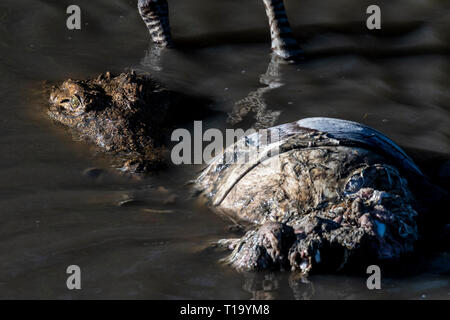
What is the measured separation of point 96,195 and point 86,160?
48 centimetres

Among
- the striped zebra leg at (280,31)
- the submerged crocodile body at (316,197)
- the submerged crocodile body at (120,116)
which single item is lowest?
the submerged crocodile body at (316,197)

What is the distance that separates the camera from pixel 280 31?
6109 mm

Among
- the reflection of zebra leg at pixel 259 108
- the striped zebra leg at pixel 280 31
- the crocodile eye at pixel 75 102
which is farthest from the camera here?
the striped zebra leg at pixel 280 31

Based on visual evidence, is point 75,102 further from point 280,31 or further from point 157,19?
point 280,31

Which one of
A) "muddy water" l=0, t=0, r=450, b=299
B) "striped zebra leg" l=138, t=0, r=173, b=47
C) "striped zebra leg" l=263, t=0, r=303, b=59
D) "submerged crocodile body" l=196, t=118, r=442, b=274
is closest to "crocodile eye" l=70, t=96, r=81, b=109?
"muddy water" l=0, t=0, r=450, b=299

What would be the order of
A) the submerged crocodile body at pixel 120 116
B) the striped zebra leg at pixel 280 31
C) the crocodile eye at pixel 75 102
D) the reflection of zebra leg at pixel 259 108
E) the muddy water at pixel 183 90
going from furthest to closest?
the striped zebra leg at pixel 280 31
the reflection of zebra leg at pixel 259 108
the crocodile eye at pixel 75 102
the submerged crocodile body at pixel 120 116
the muddy water at pixel 183 90

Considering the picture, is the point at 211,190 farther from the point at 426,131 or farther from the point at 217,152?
the point at 426,131

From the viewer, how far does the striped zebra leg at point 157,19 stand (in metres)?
6.13

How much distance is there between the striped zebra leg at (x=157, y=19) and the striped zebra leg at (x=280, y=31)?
977mm

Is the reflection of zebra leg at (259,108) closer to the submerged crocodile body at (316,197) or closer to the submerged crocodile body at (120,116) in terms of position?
the submerged crocodile body at (120,116)

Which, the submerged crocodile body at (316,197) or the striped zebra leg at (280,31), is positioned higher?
the striped zebra leg at (280,31)

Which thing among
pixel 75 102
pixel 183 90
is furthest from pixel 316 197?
pixel 183 90

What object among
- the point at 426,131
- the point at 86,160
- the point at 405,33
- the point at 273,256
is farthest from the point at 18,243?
the point at 405,33

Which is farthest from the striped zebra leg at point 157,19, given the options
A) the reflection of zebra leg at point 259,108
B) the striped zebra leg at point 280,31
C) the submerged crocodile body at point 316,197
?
the submerged crocodile body at point 316,197
